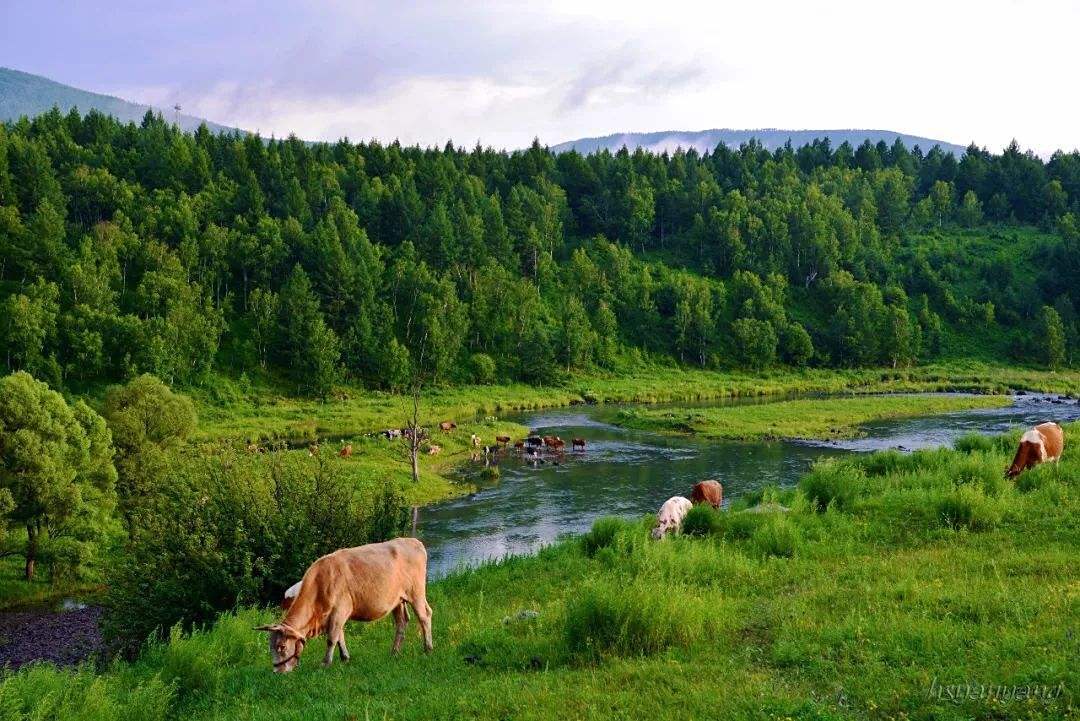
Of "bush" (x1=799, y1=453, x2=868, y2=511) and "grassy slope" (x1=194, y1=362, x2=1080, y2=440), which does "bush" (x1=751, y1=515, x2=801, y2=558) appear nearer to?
"bush" (x1=799, y1=453, x2=868, y2=511)

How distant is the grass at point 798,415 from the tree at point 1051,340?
3677 centimetres

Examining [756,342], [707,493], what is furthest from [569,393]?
[707,493]

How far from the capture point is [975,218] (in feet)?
520

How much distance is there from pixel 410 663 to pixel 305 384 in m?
76.5

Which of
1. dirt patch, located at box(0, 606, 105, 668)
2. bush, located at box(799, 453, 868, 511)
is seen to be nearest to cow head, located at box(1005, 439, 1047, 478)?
bush, located at box(799, 453, 868, 511)

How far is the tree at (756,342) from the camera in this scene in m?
109

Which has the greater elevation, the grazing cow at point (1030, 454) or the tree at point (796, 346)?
the grazing cow at point (1030, 454)

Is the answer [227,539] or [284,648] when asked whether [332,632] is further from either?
[227,539]

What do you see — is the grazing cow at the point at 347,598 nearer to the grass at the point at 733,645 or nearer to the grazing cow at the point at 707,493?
the grass at the point at 733,645

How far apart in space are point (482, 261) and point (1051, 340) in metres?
87.5

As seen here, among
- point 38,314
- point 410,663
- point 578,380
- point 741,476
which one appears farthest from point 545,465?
point 38,314

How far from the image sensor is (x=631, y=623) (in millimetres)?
10664

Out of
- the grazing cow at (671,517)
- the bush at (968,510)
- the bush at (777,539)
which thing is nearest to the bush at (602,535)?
the grazing cow at (671,517)

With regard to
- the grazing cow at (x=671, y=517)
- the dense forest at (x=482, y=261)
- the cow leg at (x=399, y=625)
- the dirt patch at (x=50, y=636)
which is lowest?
the dirt patch at (x=50, y=636)
